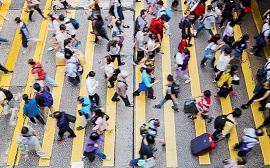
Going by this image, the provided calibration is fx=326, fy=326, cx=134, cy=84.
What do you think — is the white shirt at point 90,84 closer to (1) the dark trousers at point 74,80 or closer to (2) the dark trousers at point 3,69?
(1) the dark trousers at point 74,80

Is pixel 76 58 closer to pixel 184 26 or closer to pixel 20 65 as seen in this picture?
pixel 20 65

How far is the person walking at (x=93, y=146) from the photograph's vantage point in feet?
27.6

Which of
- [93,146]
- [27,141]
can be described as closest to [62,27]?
[27,141]

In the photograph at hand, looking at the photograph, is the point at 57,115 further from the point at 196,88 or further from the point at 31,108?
the point at 196,88

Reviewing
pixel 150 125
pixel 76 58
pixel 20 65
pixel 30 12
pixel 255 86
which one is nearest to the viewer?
pixel 150 125

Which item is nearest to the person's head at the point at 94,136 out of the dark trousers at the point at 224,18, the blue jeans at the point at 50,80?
the blue jeans at the point at 50,80

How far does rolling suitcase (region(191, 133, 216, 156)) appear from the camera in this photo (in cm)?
953

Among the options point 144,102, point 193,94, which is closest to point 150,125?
point 144,102

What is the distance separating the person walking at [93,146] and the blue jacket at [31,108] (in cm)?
191

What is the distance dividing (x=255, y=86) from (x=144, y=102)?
3.96 m

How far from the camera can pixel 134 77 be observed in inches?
469

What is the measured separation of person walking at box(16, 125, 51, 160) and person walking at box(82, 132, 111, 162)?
1322 mm

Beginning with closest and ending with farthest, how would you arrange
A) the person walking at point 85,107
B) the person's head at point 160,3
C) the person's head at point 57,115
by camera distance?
1. the person's head at point 57,115
2. the person walking at point 85,107
3. the person's head at point 160,3

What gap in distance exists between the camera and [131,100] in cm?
1121
